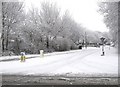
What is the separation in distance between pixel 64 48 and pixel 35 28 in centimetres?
1322

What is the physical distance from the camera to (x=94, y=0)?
38375mm

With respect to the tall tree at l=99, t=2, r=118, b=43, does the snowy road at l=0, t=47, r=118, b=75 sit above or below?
below

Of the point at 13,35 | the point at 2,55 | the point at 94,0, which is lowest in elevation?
the point at 2,55

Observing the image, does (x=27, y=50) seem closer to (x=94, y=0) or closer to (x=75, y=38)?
(x=94, y=0)

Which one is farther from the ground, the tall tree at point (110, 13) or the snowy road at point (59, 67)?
the tall tree at point (110, 13)

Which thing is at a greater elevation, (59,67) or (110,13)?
(110,13)

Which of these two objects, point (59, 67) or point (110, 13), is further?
point (110, 13)

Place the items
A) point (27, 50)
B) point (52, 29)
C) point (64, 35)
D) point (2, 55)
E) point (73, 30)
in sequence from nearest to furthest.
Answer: point (2, 55)
point (27, 50)
point (52, 29)
point (64, 35)
point (73, 30)

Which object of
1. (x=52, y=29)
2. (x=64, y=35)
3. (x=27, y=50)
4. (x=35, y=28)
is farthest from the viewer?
(x=64, y=35)

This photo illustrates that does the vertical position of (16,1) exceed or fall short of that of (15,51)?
it exceeds it

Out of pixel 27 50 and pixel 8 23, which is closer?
pixel 8 23

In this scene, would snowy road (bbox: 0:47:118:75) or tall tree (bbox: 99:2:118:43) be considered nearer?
snowy road (bbox: 0:47:118:75)

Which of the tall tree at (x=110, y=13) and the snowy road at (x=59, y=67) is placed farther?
the tall tree at (x=110, y=13)

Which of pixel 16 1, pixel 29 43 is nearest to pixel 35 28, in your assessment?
pixel 29 43
